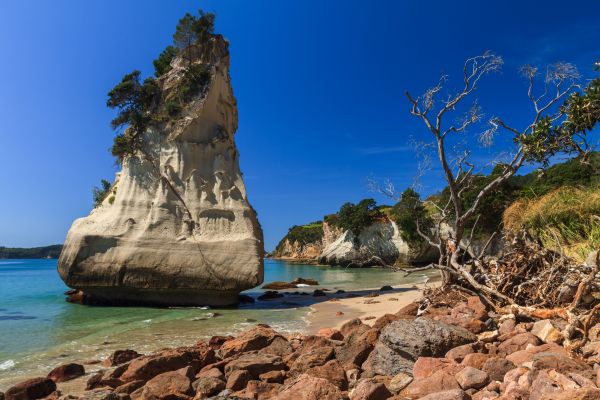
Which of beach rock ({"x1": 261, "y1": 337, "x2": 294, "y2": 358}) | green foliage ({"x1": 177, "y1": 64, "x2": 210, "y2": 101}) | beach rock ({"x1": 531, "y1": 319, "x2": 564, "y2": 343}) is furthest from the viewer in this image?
green foliage ({"x1": 177, "y1": 64, "x2": 210, "y2": 101})

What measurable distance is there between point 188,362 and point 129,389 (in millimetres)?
1117

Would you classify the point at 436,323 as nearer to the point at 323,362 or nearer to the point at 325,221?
the point at 323,362

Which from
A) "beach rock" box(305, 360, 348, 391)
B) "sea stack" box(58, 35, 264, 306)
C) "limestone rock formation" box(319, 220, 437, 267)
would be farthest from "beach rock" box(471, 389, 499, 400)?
"limestone rock formation" box(319, 220, 437, 267)

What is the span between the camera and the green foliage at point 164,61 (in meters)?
21.0

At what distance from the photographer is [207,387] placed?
219 inches

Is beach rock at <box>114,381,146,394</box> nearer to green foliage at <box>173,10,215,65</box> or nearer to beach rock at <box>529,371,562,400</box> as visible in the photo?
beach rock at <box>529,371,562,400</box>

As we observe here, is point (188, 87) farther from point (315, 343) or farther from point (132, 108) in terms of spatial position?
point (315, 343)

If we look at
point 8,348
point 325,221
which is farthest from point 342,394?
point 325,221

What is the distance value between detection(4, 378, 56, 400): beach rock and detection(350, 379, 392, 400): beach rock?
4518 mm

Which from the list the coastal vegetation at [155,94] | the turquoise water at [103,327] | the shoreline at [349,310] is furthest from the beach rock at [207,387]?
the coastal vegetation at [155,94]

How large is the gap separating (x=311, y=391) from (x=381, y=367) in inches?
50.4

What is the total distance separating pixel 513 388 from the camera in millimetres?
3660

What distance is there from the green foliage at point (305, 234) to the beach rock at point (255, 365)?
81.9 metres

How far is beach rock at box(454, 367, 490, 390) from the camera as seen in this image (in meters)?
4.07
